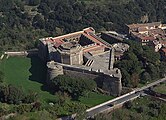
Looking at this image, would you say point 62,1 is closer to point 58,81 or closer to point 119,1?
point 119,1

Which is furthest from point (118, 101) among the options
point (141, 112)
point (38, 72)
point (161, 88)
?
point (38, 72)

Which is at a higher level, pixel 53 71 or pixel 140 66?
pixel 53 71

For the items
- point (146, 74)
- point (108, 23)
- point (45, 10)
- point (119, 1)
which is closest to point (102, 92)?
point (146, 74)

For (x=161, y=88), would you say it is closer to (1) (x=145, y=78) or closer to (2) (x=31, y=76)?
(1) (x=145, y=78)

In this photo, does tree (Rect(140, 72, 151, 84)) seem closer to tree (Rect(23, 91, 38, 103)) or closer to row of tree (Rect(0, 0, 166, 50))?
tree (Rect(23, 91, 38, 103))

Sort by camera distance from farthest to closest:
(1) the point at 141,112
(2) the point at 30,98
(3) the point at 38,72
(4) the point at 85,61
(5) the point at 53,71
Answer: (3) the point at 38,72 < (4) the point at 85,61 < (5) the point at 53,71 < (2) the point at 30,98 < (1) the point at 141,112

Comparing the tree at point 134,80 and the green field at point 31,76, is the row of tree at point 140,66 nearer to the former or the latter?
the tree at point 134,80

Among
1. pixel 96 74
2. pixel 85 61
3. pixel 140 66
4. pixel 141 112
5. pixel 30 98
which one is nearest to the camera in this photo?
pixel 141 112
